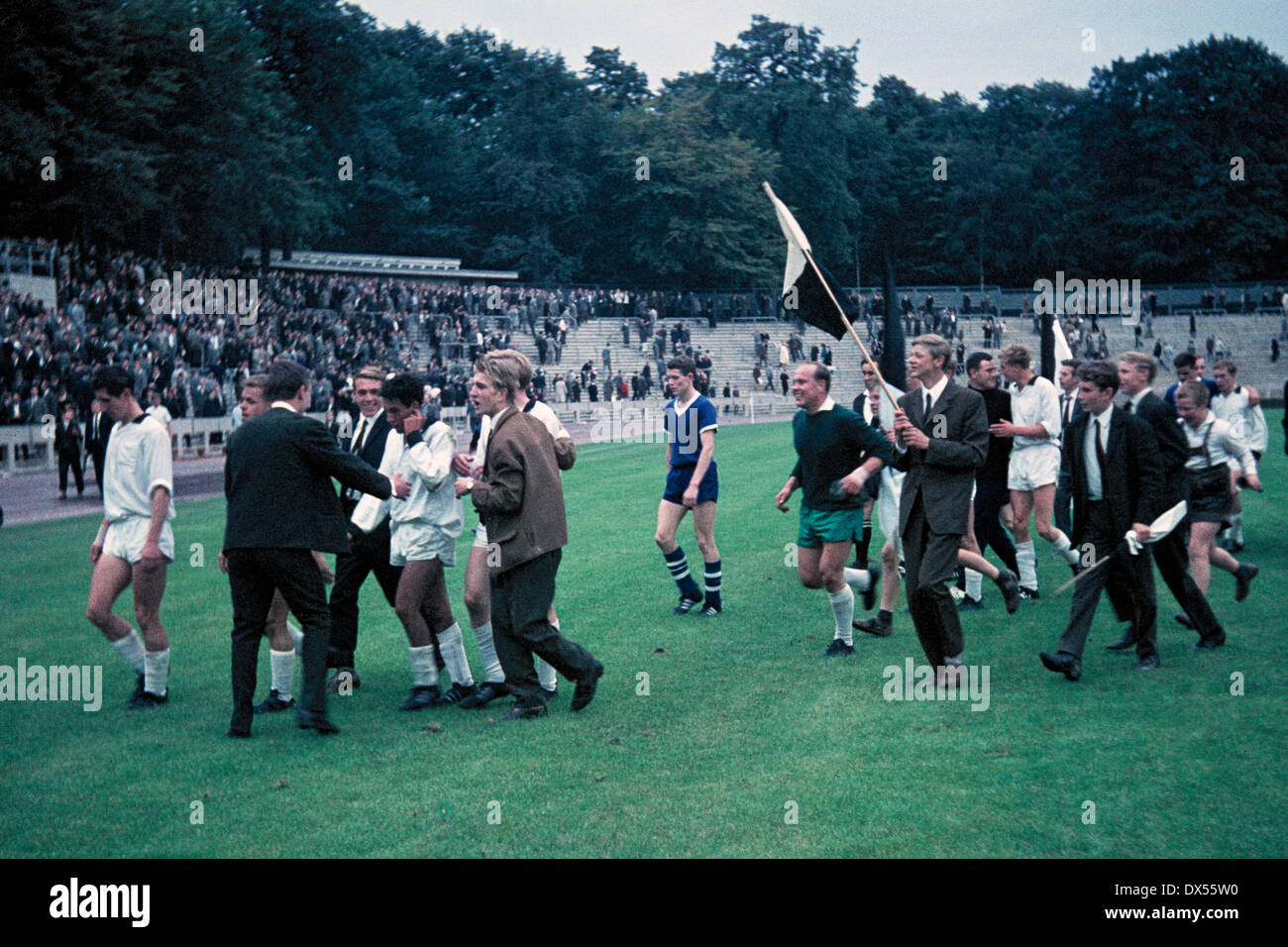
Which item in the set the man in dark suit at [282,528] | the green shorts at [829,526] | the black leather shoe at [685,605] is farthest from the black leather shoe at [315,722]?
the black leather shoe at [685,605]

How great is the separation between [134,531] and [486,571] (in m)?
2.18

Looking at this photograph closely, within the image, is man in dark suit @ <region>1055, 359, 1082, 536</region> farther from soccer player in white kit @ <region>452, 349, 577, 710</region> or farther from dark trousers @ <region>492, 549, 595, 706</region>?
dark trousers @ <region>492, 549, 595, 706</region>

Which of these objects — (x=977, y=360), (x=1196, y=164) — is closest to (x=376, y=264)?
(x=1196, y=164)

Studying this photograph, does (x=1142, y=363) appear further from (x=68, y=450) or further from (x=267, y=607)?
(x=68, y=450)

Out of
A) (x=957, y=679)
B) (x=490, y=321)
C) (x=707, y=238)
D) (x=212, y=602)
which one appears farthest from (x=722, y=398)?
(x=957, y=679)

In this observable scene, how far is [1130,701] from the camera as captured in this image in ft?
23.2

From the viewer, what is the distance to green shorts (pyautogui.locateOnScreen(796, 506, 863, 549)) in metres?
8.31

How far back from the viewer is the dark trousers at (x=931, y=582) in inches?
286

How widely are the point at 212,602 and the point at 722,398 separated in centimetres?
3777

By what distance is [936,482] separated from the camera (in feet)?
24.1

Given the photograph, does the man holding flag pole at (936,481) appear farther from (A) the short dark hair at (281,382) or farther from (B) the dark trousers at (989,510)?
(A) the short dark hair at (281,382)

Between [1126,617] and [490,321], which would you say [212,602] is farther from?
[490,321]

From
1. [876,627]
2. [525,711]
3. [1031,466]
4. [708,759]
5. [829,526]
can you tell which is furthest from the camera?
[1031,466]

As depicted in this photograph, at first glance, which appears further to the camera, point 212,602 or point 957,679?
point 212,602
